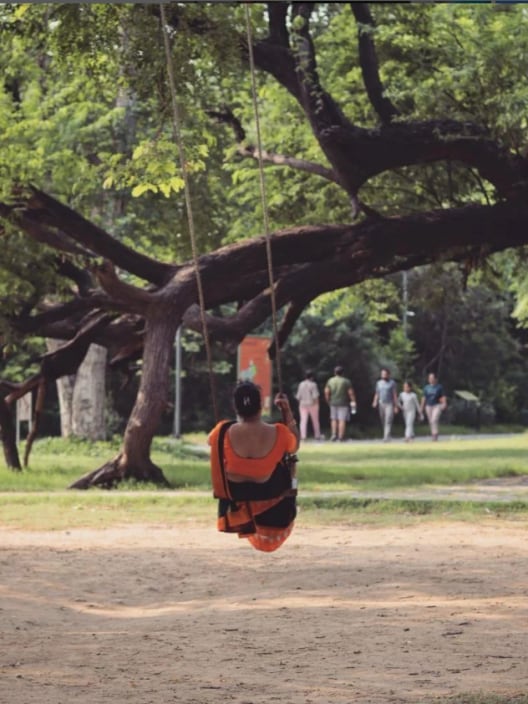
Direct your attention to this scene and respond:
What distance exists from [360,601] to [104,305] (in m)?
13.5

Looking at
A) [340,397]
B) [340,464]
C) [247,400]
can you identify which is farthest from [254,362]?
[247,400]

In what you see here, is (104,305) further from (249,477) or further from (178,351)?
(178,351)

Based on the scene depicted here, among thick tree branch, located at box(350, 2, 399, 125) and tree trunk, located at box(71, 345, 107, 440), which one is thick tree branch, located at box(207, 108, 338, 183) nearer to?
thick tree branch, located at box(350, 2, 399, 125)

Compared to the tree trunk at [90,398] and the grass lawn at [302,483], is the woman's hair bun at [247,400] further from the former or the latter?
the tree trunk at [90,398]

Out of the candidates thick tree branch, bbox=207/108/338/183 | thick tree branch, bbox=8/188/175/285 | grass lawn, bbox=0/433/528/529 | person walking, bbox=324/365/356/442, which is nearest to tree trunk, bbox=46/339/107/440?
grass lawn, bbox=0/433/528/529

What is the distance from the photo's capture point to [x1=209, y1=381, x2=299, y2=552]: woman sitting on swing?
39.4ft

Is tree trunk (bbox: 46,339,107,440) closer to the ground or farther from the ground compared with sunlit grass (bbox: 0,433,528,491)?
farther from the ground

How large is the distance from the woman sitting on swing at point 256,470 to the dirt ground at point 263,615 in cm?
77

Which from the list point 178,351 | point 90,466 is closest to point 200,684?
point 90,466

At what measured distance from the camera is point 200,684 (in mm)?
9641

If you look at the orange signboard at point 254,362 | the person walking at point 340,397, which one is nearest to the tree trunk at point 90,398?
the orange signboard at point 254,362

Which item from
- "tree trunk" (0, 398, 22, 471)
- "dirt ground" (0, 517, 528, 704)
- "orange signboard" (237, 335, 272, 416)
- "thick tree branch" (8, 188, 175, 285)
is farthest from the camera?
"orange signboard" (237, 335, 272, 416)

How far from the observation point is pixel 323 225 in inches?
1032

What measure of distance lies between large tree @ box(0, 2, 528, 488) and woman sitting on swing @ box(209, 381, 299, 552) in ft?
37.4
